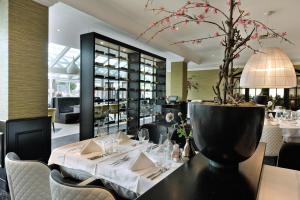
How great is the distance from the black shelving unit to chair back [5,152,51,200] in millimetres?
2036

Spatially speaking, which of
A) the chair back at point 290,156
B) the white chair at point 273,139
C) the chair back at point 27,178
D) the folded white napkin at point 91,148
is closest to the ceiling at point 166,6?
the white chair at point 273,139

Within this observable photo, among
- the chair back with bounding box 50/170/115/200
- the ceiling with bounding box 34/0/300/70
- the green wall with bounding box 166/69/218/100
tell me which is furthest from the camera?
the green wall with bounding box 166/69/218/100

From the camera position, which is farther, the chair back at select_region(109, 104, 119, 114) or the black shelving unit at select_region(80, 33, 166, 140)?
the chair back at select_region(109, 104, 119, 114)

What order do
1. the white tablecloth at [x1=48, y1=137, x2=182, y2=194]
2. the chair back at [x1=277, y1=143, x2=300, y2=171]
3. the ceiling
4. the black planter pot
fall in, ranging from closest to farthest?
the black planter pot
the white tablecloth at [x1=48, y1=137, x2=182, y2=194]
the chair back at [x1=277, y1=143, x2=300, y2=171]
the ceiling

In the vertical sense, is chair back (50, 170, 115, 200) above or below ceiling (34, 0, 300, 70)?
below

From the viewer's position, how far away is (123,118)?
5.54m

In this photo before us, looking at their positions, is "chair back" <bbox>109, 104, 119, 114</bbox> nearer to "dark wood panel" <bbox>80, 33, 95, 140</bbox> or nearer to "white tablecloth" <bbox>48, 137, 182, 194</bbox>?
"dark wood panel" <bbox>80, 33, 95, 140</bbox>

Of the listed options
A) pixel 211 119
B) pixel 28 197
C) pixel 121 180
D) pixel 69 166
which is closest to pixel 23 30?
pixel 69 166

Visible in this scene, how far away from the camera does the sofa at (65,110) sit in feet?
28.2

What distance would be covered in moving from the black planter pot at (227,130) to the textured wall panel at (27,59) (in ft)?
8.88

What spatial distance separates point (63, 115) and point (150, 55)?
4777 millimetres

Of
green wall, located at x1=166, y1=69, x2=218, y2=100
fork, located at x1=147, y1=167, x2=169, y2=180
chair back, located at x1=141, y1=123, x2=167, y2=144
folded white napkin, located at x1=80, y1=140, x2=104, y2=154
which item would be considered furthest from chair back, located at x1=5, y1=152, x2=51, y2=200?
green wall, located at x1=166, y1=69, x2=218, y2=100

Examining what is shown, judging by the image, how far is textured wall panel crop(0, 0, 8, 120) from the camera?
2631mm

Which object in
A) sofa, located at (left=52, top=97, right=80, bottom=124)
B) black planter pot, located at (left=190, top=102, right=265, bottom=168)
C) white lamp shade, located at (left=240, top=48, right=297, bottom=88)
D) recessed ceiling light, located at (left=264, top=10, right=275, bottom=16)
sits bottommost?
sofa, located at (left=52, top=97, right=80, bottom=124)
